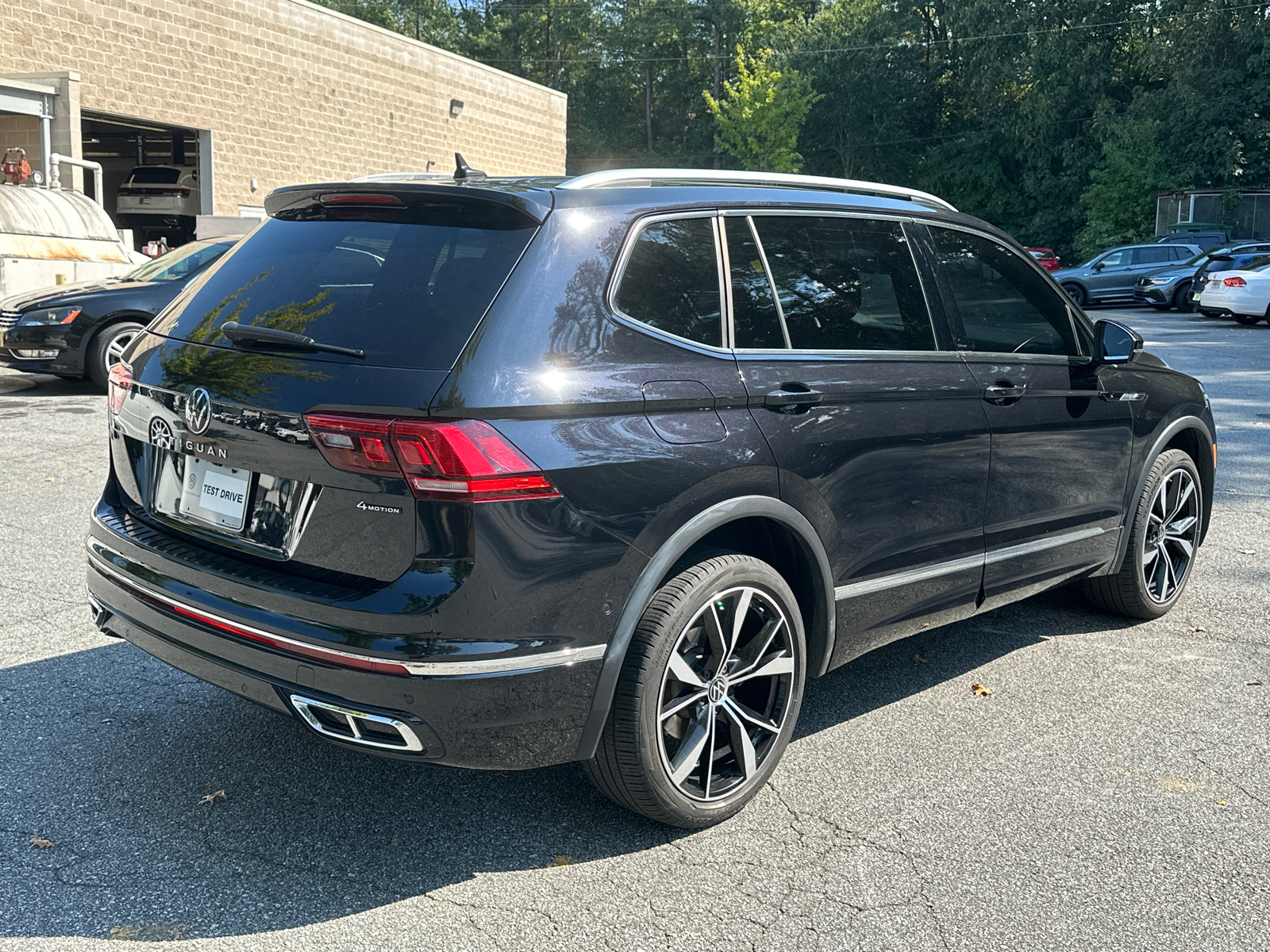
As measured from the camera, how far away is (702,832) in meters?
3.43

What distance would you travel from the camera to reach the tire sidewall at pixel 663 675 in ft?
10.4

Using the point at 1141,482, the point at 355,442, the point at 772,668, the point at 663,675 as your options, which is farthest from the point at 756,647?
the point at 1141,482

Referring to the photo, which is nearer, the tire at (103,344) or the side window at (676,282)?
the side window at (676,282)

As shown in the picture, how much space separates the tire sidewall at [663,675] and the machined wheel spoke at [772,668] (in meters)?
0.03

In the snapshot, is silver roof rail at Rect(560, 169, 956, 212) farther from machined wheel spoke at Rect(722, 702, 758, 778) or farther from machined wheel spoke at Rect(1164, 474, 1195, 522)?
machined wheel spoke at Rect(1164, 474, 1195, 522)

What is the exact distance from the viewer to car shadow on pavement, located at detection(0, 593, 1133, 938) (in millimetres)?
2961

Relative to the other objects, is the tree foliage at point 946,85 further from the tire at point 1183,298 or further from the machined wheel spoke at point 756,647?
the machined wheel spoke at point 756,647

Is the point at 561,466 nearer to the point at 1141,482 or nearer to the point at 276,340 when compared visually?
the point at 276,340

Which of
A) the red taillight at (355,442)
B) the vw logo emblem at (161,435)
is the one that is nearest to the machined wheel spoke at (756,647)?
the red taillight at (355,442)

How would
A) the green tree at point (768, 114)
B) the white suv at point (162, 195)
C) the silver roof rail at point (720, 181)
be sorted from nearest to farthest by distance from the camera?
the silver roof rail at point (720, 181), the white suv at point (162, 195), the green tree at point (768, 114)

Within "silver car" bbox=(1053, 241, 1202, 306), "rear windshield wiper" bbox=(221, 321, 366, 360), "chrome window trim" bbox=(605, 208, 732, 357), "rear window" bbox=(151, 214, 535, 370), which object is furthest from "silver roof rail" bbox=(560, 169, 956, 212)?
"silver car" bbox=(1053, 241, 1202, 306)

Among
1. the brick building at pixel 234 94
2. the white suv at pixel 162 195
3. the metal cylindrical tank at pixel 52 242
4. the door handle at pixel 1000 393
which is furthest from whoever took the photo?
the white suv at pixel 162 195

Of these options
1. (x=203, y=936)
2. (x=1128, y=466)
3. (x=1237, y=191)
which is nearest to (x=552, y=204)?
(x=203, y=936)

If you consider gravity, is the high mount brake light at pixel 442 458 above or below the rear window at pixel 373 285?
below
